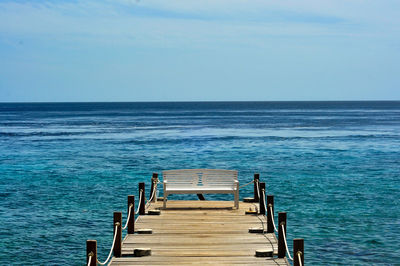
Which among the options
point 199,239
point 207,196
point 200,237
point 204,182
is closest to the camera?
point 199,239

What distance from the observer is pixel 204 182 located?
1800 centimetres

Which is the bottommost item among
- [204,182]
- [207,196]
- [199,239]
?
[207,196]

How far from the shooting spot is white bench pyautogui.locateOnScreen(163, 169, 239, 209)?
57.3 feet

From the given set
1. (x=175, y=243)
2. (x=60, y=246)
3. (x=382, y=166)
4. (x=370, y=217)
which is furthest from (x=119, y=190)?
(x=382, y=166)

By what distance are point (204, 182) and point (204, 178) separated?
0.13m

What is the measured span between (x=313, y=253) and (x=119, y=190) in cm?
1326

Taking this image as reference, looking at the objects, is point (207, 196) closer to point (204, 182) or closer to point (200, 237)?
point (204, 182)

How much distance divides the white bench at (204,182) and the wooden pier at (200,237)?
61 centimetres

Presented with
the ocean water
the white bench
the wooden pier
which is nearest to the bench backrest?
the white bench

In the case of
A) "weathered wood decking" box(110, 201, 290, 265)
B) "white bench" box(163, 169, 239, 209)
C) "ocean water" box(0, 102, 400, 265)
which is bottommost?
"ocean water" box(0, 102, 400, 265)

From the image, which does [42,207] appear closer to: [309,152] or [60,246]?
[60,246]

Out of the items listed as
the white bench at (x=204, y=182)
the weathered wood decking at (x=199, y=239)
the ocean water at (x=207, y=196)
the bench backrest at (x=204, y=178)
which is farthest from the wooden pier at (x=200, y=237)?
the ocean water at (x=207, y=196)

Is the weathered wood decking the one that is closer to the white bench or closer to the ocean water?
the white bench

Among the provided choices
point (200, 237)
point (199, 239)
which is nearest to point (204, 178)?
point (200, 237)
